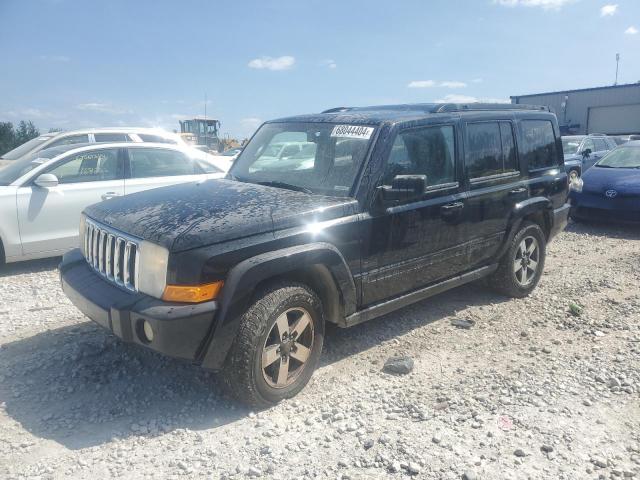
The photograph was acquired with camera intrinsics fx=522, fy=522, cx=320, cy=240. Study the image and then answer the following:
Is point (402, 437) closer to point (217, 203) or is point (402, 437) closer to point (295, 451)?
point (295, 451)

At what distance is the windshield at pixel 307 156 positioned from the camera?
12.8 feet

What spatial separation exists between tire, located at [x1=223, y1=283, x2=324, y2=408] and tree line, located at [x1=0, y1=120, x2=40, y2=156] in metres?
29.7

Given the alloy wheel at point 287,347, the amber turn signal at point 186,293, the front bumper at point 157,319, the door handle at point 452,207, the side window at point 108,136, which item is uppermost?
the side window at point 108,136

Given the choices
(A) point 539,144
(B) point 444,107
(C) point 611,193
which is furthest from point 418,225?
(C) point 611,193

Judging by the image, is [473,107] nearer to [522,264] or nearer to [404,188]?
[404,188]

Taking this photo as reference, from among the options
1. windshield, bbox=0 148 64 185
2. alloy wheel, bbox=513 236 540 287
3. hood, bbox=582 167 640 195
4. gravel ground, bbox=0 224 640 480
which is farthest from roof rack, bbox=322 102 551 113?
hood, bbox=582 167 640 195

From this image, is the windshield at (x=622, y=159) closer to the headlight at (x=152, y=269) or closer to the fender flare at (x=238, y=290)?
the fender flare at (x=238, y=290)

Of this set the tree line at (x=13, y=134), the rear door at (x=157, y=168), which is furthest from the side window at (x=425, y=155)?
the tree line at (x=13, y=134)

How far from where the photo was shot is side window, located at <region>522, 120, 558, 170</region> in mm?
5344

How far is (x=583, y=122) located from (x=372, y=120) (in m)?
37.1

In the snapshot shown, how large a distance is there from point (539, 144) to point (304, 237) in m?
3.37

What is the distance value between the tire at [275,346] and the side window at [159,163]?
14.7 ft

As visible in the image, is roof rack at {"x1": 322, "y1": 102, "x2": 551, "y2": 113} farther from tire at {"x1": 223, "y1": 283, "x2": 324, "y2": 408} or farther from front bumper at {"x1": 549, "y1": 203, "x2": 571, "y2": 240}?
tire at {"x1": 223, "y1": 283, "x2": 324, "y2": 408}

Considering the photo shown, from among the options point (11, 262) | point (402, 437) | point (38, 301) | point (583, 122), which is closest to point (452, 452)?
point (402, 437)
